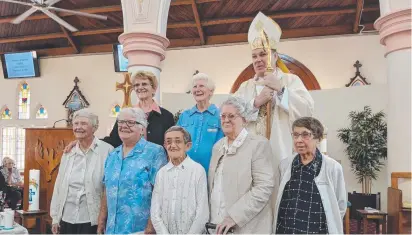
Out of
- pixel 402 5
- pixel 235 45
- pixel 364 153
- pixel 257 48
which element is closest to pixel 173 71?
pixel 235 45

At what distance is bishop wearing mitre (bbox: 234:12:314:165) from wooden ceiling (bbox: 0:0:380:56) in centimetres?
678

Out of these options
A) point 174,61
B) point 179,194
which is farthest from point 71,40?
point 179,194

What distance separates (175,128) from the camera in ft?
8.00

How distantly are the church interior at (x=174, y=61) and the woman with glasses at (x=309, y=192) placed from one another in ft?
10.2

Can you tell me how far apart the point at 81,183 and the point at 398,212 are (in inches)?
105

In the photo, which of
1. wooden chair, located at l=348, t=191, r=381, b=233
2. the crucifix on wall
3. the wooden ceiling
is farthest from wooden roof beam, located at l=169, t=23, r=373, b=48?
the crucifix on wall

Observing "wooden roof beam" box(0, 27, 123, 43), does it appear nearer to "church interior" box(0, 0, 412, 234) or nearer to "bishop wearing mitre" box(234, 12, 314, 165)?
"church interior" box(0, 0, 412, 234)

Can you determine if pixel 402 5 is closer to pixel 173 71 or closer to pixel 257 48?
pixel 257 48

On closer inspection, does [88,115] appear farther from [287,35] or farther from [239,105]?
[287,35]

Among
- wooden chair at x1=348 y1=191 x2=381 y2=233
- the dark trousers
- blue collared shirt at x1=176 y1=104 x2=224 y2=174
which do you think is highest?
blue collared shirt at x1=176 y1=104 x2=224 y2=174

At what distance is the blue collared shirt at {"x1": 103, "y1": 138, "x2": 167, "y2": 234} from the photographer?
8.22 feet

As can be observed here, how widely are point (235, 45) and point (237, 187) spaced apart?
28.4ft

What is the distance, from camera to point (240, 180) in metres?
2.33

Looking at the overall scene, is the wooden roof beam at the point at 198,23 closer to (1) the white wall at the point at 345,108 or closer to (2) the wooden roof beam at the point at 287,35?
(2) the wooden roof beam at the point at 287,35
